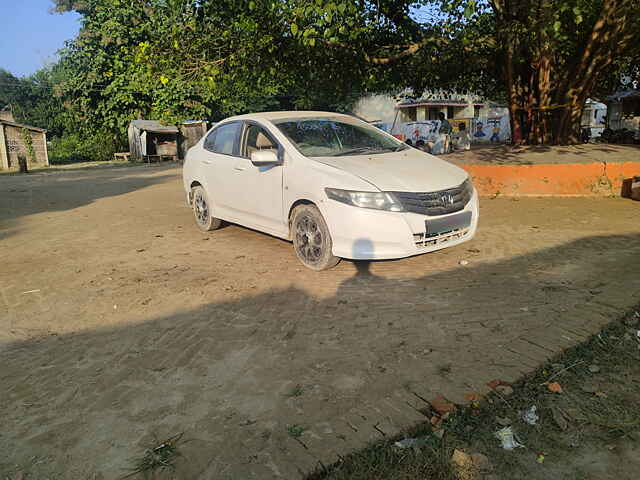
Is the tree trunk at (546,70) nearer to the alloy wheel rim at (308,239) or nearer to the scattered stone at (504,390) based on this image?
the alloy wheel rim at (308,239)

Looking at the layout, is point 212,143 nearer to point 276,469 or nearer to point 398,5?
point 276,469

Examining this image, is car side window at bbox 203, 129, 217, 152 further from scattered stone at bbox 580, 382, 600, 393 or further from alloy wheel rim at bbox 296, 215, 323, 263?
scattered stone at bbox 580, 382, 600, 393

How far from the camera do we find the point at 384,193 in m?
5.16

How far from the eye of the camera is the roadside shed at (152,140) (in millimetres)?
32562

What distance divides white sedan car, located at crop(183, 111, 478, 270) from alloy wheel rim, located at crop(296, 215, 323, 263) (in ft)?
0.04

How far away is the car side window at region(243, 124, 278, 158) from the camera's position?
20.9ft

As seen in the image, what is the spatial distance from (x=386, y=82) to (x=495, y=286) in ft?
34.2

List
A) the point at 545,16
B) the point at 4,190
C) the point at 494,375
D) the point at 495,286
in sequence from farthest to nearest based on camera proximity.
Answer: the point at 4,190 < the point at 545,16 < the point at 495,286 < the point at 494,375

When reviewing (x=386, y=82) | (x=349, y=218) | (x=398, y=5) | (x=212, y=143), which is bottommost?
(x=349, y=218)

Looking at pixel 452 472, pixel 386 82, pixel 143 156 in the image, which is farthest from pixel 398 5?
pixel 143 156

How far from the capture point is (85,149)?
3681 cm

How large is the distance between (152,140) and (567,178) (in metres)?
28.6

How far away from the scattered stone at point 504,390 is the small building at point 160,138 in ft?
104

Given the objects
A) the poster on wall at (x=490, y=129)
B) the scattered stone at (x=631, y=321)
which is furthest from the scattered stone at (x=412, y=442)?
the poster on wall at (x=490, y=129)
